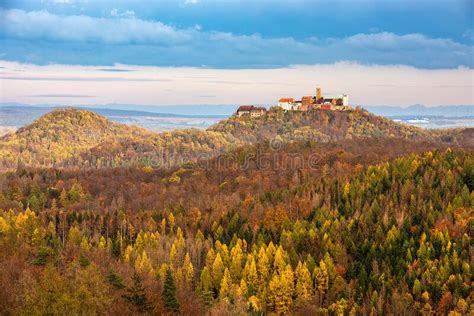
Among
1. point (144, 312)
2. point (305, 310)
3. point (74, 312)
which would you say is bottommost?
point (305, 310)

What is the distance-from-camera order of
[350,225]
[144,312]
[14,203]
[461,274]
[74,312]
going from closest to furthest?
[74,312] → [144,312] → [461,274] → [350,225] → [14,203]

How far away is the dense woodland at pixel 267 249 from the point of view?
67.6 m

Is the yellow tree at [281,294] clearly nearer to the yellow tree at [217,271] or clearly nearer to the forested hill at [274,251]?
the forested hill at [274,251]

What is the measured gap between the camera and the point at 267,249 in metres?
101

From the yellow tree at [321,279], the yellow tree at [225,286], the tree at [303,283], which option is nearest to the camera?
the yellow tree at [225,286]

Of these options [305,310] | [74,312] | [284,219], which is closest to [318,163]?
[284,219]

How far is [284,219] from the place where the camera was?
123000mm

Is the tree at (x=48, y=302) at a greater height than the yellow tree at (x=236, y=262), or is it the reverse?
the tree at (x=48, y=302)

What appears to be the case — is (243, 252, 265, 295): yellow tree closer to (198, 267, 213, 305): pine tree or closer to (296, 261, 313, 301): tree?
(198, 267, 213, 305): pine tree

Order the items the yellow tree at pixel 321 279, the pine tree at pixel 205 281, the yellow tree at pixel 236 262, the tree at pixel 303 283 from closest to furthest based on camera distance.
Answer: the tree at pixel 303 283 < the pine tree at pixel 205 281 < the yellow tree at pixel 321 279 < the yellow tree at pixel 236 262

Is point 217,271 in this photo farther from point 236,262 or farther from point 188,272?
point 188,272

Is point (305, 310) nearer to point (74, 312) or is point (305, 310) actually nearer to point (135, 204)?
Result: point (74, 312)

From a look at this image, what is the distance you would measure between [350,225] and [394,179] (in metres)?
30.4

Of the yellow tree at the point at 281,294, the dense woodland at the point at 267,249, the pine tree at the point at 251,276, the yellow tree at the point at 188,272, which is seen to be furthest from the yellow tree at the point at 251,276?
the yellow tree at the point at 188,272
